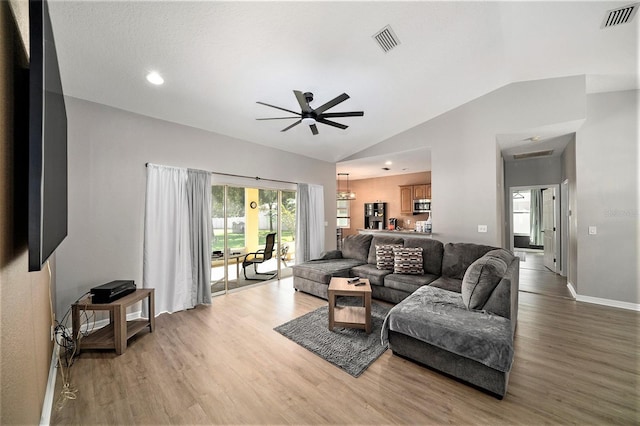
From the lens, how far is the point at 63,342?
2.67 meters

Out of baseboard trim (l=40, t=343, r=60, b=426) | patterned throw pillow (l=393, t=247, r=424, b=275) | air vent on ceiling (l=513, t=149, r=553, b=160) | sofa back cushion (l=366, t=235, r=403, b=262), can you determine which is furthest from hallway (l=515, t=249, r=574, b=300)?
baseboard trim (l=40, t=343, r=60, b=426)

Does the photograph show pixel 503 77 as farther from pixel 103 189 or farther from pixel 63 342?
pixel 63 342

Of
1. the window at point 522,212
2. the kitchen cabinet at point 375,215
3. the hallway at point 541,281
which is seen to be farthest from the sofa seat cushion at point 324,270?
the window at point 522,212

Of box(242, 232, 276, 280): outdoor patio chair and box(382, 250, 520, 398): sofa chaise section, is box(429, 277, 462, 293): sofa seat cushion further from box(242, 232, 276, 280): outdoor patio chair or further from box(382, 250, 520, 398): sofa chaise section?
box(242, 232, 276, 280): outdoor patio chair

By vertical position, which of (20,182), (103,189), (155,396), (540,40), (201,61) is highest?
(540,40)

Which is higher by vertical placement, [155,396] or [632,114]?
[632,114]

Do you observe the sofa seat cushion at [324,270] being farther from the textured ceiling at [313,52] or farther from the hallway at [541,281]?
the hallway at [541,281]

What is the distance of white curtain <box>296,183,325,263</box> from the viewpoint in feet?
18.5

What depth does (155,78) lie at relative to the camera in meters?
2.87

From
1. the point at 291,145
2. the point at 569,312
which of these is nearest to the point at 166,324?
the point at 291,145

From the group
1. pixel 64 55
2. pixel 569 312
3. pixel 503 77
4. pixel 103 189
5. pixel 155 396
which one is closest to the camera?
pixel 155 396

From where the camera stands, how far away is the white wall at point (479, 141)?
12.1ft

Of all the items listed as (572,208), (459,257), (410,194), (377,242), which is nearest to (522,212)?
(410,194)

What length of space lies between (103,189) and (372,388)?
385cm
